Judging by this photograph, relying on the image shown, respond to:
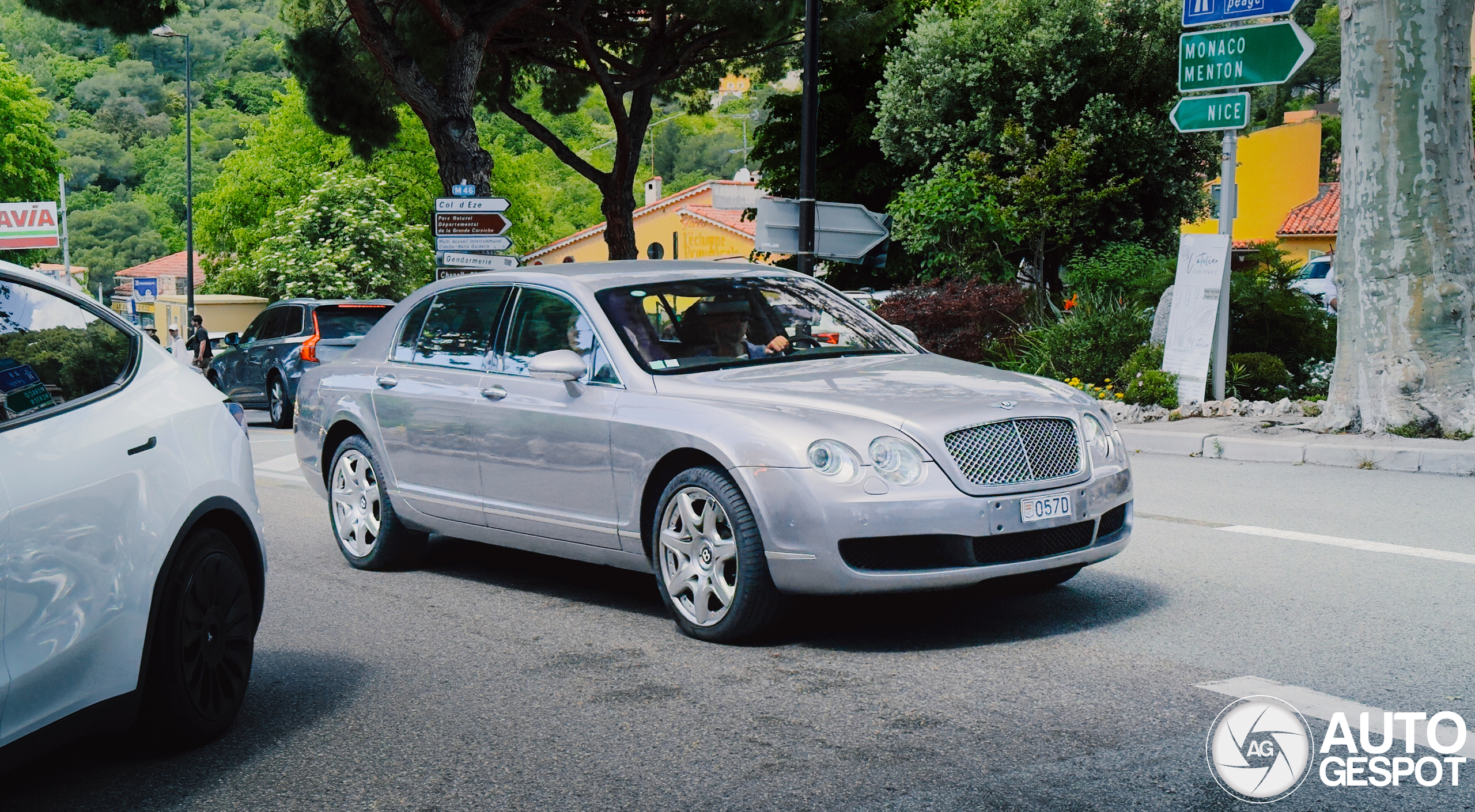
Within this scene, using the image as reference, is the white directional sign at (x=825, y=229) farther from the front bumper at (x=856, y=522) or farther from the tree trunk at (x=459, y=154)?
the front bumper at (x=856, y=522)

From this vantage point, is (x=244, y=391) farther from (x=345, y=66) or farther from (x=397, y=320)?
(x=397, y=320)

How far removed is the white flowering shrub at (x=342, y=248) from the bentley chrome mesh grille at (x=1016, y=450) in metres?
46.6

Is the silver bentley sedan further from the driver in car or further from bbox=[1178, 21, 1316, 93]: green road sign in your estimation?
bbox=[1178, 21, 1316, 93]: green road sign

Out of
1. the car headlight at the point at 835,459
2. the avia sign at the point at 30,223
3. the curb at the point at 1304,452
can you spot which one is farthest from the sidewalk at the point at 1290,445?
the avia sign at the point at 30,223

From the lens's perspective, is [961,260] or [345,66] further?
[345,66]

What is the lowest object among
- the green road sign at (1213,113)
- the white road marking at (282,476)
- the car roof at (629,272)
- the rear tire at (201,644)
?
the white road marking at (282,476)

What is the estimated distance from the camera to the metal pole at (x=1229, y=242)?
44.5 feet

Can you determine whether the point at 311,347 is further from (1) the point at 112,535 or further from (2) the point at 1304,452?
(1) the point at 112,535

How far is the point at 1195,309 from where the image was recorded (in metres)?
13.8

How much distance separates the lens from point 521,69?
2978 centimetres

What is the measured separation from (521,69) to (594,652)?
2565cm

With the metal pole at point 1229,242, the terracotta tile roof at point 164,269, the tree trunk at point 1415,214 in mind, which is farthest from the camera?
the terracotta tile roof at point 164,269

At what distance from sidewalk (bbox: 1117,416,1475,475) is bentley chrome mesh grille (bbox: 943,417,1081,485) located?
6370 millimetres

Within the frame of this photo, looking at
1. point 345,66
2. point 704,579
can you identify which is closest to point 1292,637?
point 704,579
